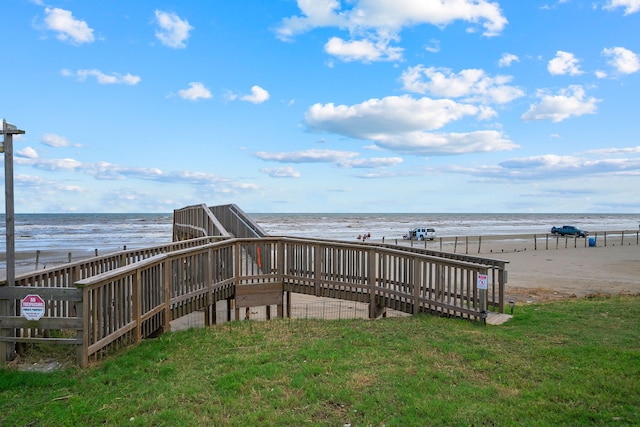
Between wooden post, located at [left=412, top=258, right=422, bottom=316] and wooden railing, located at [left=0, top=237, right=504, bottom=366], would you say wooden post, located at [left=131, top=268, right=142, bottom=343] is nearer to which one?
wooden railing, located at [left=0, top=237, right=504, bottom=366]

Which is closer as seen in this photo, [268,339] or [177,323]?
[268,339]

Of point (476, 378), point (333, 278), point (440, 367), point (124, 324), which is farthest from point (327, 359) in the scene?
point (333, 278)

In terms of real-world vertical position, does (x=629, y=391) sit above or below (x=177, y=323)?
above

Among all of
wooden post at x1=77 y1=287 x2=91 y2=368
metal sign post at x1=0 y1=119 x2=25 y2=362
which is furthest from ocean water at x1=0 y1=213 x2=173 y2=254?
wooden post at x1=77 y1=287 x2=91 y2=368

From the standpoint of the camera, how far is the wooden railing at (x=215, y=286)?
5.13 m

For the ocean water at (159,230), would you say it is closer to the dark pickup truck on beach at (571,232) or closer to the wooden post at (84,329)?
the dark pickup truck on beach at (571,232)

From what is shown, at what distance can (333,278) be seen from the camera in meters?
9.63

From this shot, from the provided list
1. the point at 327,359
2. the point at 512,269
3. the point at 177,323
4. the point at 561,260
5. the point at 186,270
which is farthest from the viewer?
the point at 561,260

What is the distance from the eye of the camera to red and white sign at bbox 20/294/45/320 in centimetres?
506

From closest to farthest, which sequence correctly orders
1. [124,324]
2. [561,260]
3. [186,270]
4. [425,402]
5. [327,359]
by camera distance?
[425,402]
[327,359]
[124,324]
[186,270]
[561,260]

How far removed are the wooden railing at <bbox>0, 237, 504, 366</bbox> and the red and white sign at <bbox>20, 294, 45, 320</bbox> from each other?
9cm

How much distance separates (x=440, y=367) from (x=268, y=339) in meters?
2.38

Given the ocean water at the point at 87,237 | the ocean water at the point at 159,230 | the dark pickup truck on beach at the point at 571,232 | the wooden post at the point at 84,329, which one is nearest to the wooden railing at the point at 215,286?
the wooden post at the point at 84,329

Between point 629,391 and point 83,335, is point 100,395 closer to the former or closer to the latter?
point 83,335
